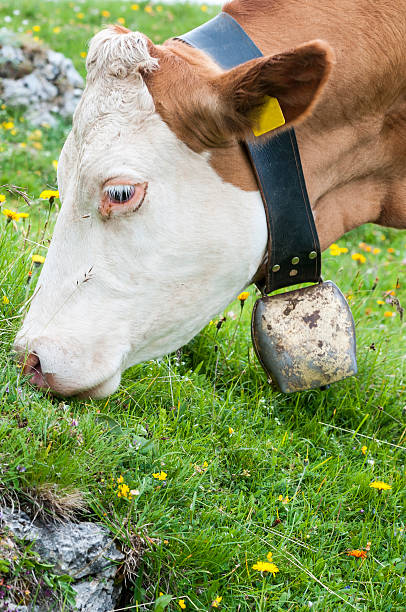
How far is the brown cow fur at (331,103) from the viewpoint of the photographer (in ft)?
8.71

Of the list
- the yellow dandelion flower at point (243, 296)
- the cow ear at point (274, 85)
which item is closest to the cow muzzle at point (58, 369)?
the cow ear at point (274, 85)

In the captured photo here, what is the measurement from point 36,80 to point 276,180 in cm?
619

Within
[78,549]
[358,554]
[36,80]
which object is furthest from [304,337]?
[36,80]

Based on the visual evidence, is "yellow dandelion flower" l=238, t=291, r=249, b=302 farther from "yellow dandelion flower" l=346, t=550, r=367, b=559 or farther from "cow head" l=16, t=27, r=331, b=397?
"yellow dandelion flower" l=346, t=550, r=367, b=559

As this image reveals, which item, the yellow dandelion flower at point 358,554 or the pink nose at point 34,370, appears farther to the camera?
the yellow dandelion flower at point 358,554

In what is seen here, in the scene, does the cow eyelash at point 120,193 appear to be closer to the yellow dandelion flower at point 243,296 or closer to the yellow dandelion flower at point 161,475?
the yellow dandelion flower at point 161,475

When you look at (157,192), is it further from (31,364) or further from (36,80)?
(36,80)

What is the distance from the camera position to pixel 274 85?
2527mm

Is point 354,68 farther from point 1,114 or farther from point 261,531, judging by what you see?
point 1,114

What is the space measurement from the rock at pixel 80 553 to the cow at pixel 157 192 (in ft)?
1.79

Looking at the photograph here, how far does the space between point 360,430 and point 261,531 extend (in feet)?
3.92

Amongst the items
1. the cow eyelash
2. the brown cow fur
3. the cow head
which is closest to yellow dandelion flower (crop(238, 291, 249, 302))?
the brown cow fur

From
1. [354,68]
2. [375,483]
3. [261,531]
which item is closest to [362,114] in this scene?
[354,68]

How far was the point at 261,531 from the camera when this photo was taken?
9.38ft
